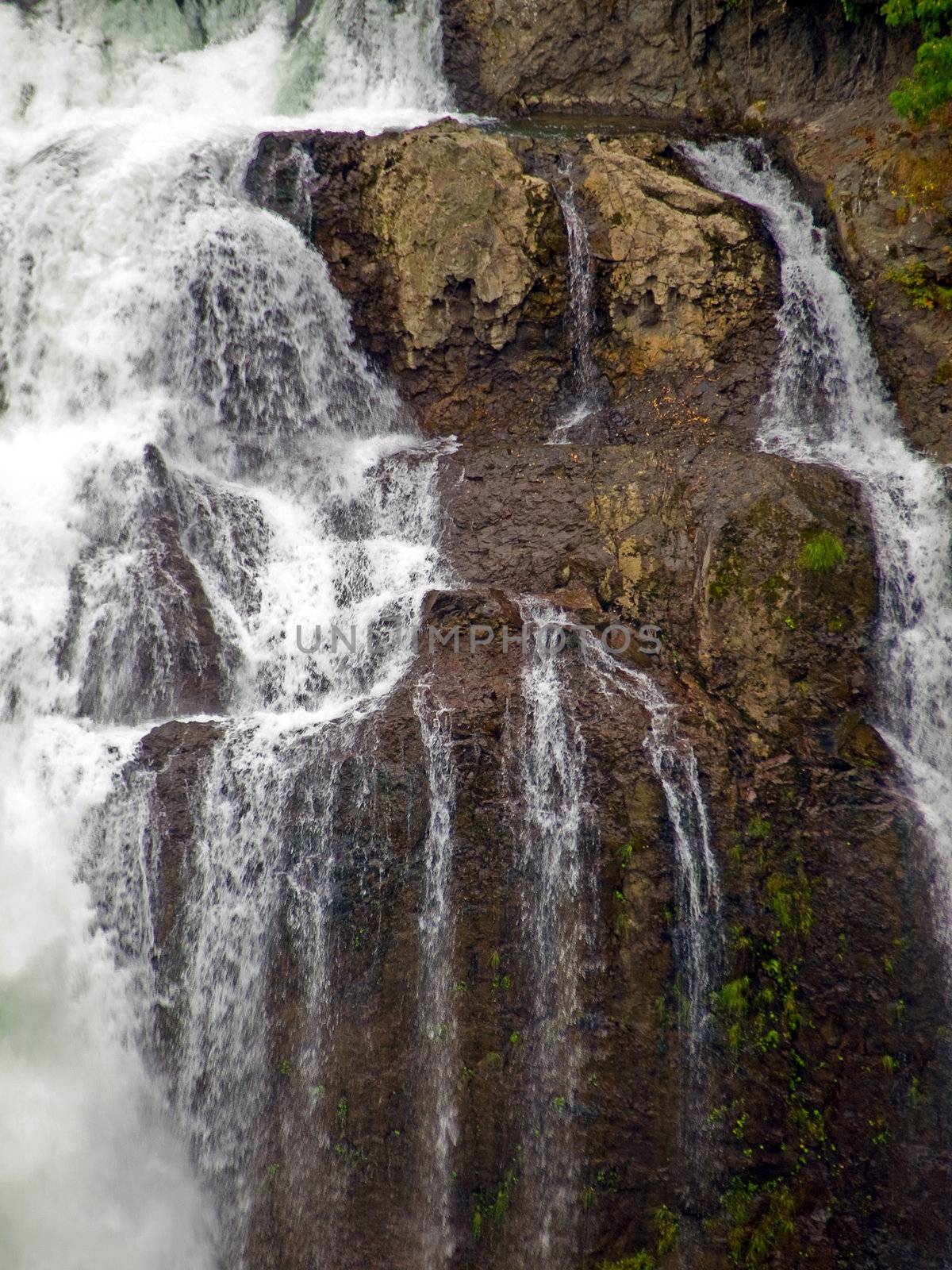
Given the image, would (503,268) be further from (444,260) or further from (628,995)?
(628,995)

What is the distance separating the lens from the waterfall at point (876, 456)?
8398 millimetres

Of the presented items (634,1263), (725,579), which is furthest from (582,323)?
(634,1263)

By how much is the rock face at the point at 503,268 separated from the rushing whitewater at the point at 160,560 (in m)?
0.48

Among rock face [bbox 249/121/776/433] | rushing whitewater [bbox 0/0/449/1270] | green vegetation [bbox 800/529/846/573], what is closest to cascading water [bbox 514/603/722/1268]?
rushing whitewater [bbox 0/0/449/1270]

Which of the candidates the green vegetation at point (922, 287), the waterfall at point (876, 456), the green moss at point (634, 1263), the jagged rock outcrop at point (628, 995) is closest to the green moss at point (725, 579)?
the jagged rock outcrop at point (628, 995)

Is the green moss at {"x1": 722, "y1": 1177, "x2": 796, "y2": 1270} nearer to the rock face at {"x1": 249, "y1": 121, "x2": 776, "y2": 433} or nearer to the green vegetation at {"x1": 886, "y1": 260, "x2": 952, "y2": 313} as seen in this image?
the rock face at {"x1": 249, "y1": 121, "x2": 776, "y2": 433}

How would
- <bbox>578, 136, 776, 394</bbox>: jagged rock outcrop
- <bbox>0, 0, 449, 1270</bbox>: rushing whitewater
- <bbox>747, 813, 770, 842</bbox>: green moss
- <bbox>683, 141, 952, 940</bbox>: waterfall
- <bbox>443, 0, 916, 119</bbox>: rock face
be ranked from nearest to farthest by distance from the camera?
<bbox>0, 0, 449, 1270</bbox>: rushing whitewater
<bbox>747, 813, 770, 842</bbox>: green moss
<bbox>683, 141, 952, 940</bbox>: waterfall
<bbox>578, 136, 776, 394</bbox>: jagged rock outcrop
<bbox>443, 0, 916, 119</bbox>: rock face

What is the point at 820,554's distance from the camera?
8.54 metres

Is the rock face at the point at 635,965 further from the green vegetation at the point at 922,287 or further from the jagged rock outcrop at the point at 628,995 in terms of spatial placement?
the green vegetation at the point at 922,287

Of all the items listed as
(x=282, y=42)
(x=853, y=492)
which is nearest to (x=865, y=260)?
(x=853, y=492)

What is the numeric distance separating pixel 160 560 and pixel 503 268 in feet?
15.8

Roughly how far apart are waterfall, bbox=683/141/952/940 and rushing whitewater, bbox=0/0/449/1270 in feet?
12.4

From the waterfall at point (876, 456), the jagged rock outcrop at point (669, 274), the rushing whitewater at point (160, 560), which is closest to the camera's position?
the rushing whitewater at point (160, 560)

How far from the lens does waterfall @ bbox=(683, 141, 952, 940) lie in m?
8.40
